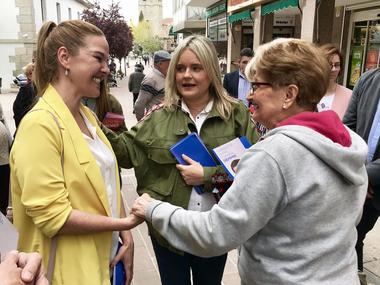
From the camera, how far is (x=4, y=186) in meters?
3.54

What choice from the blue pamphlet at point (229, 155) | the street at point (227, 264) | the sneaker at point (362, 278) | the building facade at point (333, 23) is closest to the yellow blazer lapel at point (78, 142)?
the blue pamphlet at point (229, 155)

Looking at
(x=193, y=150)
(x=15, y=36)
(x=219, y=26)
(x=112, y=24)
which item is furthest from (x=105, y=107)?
(x=112, y=24)

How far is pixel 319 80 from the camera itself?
4.58 feet

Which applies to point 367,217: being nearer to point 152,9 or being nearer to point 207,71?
point 207,71

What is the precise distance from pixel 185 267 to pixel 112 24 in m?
24.4

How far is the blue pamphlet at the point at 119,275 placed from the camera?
1.88 metres

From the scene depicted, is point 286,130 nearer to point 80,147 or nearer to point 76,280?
point 80,147

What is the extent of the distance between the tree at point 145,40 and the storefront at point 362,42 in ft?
249

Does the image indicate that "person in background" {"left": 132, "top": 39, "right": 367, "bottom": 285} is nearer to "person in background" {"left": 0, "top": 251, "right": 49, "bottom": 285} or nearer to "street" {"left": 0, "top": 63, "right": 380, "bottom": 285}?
"person in background" {"left": 0, "top": 251, "right": 49, "bottom": 285}

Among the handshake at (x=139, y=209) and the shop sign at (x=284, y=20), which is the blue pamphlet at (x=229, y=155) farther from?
the shop sign at (x=284, y=20)

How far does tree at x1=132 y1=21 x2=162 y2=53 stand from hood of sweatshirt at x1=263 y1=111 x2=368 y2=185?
280 ft

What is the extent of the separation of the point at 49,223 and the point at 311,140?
3.36 feet

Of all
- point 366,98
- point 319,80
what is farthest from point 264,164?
point 366,98

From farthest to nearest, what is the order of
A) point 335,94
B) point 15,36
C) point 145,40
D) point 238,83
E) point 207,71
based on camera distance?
1. point 145,40
2. point 15,36
3. point 238,83
4. point 335,94
5. point 207,71
